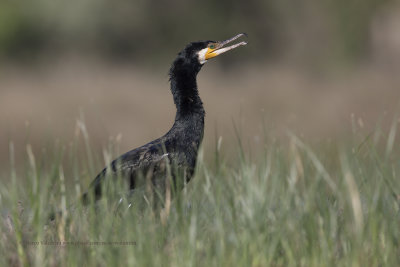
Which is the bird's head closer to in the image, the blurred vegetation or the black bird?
the black bird

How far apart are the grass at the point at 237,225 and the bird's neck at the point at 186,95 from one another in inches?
63.9

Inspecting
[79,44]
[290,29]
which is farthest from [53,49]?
[290,29]

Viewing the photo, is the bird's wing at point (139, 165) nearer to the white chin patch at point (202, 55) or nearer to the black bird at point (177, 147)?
the black bird at point (177, 147)

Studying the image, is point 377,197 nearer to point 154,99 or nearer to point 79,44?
point 154,99

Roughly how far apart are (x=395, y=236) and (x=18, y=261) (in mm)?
1942

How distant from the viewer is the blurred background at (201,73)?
46.4 feet

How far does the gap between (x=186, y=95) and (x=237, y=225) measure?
228 centimetres

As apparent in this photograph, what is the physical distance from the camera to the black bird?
562 centimetres

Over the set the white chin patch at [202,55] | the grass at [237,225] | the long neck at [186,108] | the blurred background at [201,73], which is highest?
the blurred background at [201,73]

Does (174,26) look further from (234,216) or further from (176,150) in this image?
(234,216)

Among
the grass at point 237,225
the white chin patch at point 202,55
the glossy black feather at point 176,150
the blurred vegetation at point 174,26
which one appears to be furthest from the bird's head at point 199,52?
the blurred vegetation at point 174,26

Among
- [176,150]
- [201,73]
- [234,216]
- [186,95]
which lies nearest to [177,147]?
[176,150]

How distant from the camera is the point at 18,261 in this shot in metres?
3.96

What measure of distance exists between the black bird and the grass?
4.10ft
